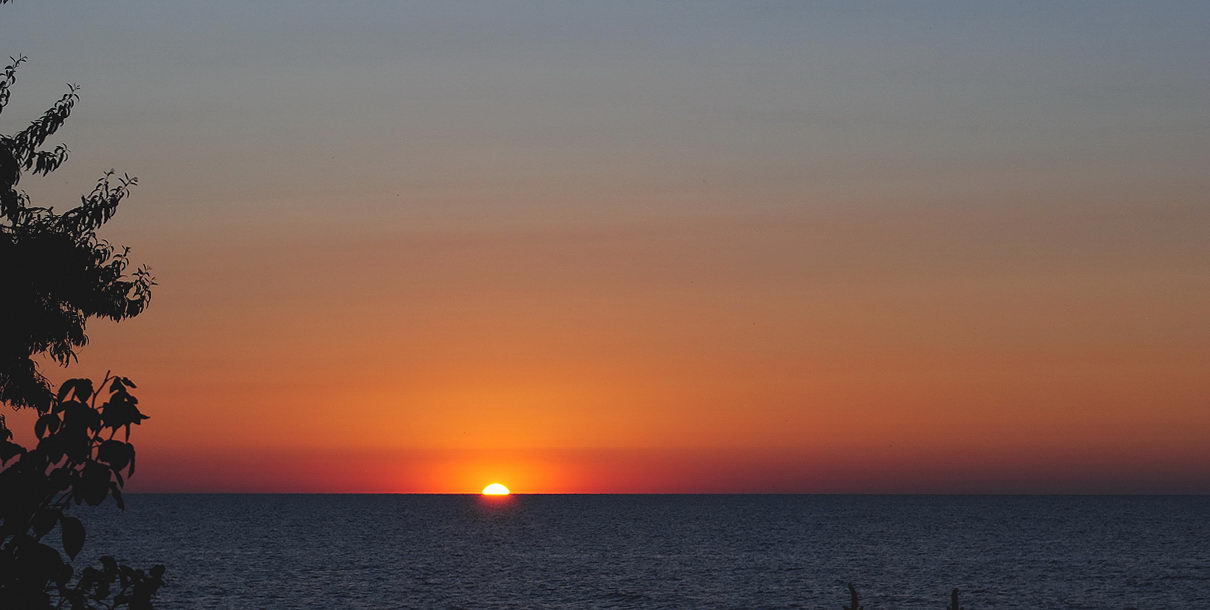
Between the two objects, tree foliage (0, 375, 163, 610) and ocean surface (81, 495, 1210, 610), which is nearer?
tree foliage (0, 375, 163, 610)

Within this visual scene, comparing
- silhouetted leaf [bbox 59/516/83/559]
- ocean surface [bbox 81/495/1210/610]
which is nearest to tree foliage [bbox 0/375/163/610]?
silhouetted leaf [bbox 59/516/83/559]

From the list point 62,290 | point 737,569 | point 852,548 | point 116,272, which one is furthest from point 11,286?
point 852,548

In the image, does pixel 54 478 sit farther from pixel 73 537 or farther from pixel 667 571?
pixel 667 571

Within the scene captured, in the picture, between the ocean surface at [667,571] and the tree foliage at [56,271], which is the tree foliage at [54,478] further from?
the ocean surface at [667,571]

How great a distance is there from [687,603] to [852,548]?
77.5 m

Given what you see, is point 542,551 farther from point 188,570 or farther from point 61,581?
point 61,581

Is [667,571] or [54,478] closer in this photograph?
[54,478]

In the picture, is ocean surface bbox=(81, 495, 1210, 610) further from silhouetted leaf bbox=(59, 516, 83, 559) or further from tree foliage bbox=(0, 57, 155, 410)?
silhouetted leaf bbox=(59, 516, 83, 559)

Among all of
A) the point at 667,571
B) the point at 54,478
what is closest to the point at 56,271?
the point at 54,478

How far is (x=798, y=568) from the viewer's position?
134 meters

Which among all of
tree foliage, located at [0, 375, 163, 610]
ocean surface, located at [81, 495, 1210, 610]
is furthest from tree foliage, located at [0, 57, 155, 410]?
ocean surface, located at [81, 495, 1210, 610]

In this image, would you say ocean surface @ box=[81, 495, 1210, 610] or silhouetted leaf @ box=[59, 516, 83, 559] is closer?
silhouetted leaf @ box=[59, 516, 83, 559]

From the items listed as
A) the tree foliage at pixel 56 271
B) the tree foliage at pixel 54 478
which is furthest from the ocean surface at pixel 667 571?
the tree foliage at pixel 54 478

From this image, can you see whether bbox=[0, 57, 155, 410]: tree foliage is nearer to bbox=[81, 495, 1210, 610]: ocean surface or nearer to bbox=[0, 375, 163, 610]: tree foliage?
bbox=[0, 375, 163, 610]: tree foliage
